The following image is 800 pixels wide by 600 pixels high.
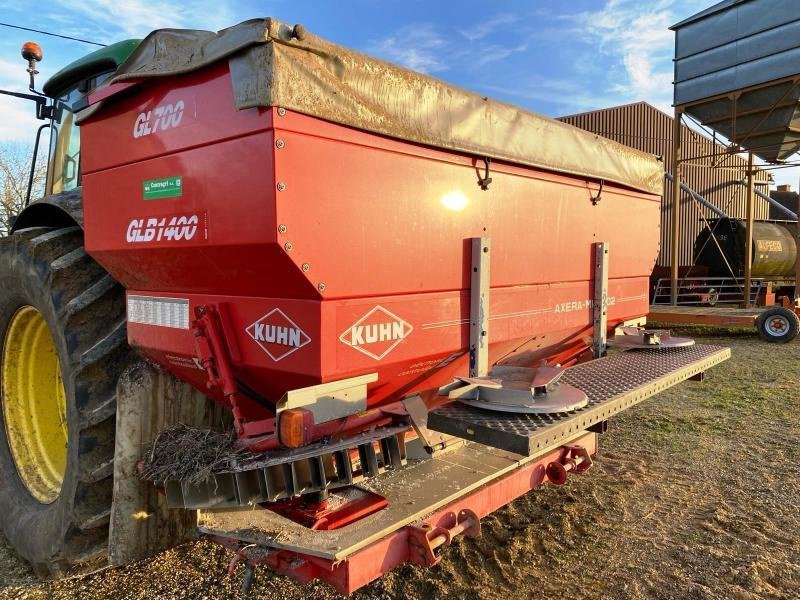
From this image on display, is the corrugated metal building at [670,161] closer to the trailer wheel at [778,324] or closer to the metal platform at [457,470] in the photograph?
the trailer wheel at [778,324]

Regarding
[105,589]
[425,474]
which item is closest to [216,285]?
[425,474]

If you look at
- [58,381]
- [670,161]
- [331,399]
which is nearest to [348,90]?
[331,399]

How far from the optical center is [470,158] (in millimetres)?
2451

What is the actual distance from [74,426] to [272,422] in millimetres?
936

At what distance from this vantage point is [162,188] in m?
2.10

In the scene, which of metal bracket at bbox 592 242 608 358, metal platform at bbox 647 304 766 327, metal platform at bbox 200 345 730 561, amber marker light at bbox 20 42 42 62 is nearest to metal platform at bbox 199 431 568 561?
metal platform at bbox 200 345 730 561

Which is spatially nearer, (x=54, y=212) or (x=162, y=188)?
(x=162, y=188)

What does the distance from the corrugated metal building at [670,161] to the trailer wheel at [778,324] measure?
35.5 feet

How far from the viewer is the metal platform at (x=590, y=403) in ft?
6.35

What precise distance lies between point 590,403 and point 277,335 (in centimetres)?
131

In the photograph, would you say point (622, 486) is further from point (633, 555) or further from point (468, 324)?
point (468, 324)

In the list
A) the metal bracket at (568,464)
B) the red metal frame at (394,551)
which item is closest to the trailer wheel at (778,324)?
the metal bracket at (568,464)

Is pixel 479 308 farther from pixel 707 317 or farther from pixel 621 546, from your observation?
pixel 707 317

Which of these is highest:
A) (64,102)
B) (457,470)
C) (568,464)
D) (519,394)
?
(64,102)
